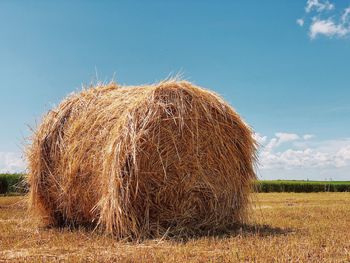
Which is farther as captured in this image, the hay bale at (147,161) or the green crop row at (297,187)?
the green crop row at (297,187)

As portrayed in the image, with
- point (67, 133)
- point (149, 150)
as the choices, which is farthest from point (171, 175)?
point (67, 133)

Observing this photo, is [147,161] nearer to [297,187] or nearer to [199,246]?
[199,246]

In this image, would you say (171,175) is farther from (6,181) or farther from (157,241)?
(6,181)

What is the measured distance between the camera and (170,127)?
8078 millimetres

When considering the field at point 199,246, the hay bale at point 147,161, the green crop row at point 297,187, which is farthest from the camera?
the green crop row at point 297,187

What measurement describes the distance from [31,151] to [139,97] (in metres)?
3.18

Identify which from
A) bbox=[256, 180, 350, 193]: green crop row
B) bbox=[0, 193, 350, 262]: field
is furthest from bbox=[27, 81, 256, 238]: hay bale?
bbox=[256, 180, 350, 193]: green crop row

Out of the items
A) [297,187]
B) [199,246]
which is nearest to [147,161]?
[199,246]

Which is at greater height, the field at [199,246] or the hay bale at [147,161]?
the hay bale at [147,161]

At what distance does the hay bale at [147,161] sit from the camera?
7727 millimetres

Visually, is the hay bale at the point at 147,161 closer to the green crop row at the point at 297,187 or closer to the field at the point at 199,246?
the field at the point at 199,246

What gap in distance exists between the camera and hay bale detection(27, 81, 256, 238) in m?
7.73

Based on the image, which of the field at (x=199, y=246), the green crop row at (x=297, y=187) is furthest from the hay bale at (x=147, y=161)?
the green crop row at (x=297, y=187)

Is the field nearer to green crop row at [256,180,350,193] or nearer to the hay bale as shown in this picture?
the hay bale
